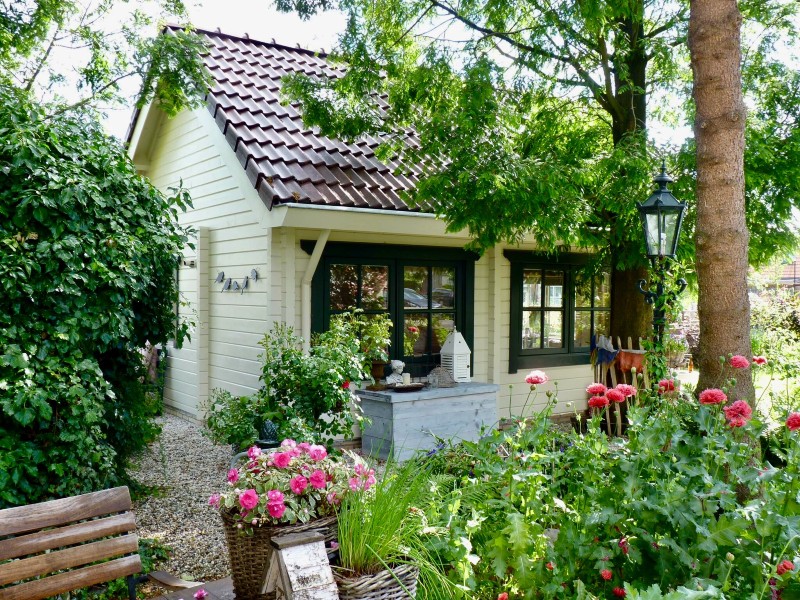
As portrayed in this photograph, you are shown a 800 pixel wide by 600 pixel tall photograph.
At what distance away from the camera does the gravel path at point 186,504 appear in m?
4.35

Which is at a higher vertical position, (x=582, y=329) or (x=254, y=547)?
(x=582, y=329)

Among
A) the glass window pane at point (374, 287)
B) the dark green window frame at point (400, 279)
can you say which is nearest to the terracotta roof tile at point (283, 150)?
the dark green window frame at point (400, 279)

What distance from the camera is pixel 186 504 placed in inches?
217

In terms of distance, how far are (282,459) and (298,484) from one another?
169mm

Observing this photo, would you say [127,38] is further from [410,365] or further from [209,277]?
[410,365]

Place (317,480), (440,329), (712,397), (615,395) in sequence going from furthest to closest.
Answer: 1. (440,329)
2. (615,395)
3. (712,397)
4. (317,480)

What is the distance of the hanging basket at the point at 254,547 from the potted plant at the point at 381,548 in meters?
0.08

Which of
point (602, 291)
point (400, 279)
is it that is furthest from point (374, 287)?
point (602, 291)

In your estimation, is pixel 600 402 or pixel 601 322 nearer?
pixel 600 402

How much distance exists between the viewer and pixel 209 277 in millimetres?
8547

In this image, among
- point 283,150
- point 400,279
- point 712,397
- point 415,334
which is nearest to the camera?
point 712,397

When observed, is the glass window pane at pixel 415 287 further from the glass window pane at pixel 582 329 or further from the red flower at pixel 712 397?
the red flower at pixel 712 397

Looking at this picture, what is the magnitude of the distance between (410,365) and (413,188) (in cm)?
207

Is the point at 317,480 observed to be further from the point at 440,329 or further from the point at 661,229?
the point at 440,329
